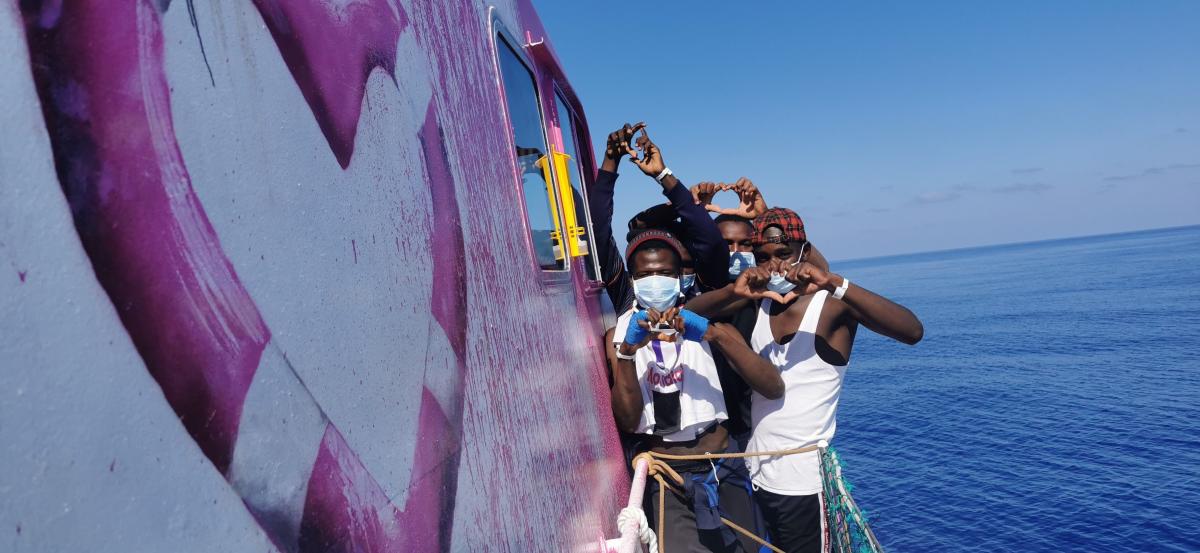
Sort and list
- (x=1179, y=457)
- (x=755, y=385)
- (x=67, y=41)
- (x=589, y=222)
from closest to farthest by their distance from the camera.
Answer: (x=67, y=41), (x=755, y=385), (x=589, y=222), (x=1179, y=457)

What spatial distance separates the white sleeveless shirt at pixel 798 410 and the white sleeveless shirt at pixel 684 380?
0.38 metres

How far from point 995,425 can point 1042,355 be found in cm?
1403

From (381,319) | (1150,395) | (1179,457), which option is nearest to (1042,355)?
(1150,395)

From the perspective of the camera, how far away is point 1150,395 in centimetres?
3036

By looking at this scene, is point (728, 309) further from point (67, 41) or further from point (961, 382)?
point (961, 382)

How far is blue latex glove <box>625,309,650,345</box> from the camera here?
10.2 feet

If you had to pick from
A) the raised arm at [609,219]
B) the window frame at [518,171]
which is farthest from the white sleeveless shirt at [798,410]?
the window frame at [518,171]

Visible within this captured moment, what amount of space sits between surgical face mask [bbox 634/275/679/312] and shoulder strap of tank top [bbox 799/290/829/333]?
2.68ft

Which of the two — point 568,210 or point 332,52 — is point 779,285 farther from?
point 332,52

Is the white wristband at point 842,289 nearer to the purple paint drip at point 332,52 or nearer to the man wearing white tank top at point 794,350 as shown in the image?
the man wearing white tank top at point 794,350

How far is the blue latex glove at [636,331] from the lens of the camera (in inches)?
123

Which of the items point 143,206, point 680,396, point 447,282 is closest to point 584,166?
point 680,396

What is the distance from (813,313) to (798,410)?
56 cm

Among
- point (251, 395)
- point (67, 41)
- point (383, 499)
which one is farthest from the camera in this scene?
point (383, 499)
